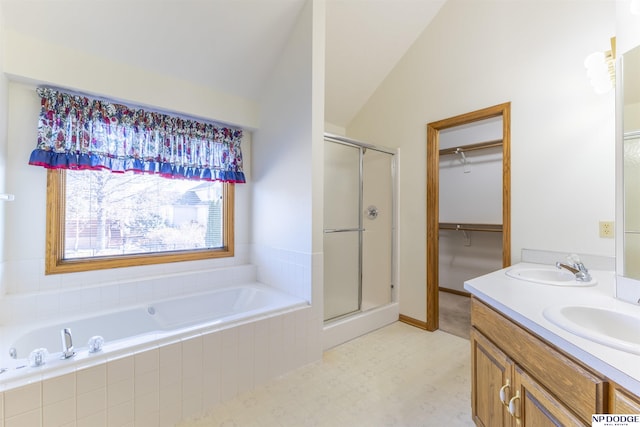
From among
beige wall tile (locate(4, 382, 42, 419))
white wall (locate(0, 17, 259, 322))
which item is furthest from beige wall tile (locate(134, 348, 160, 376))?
white wall (locate(0, 17, 259, 322))

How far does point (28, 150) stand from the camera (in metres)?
1.92

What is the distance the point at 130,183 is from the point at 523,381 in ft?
9.42

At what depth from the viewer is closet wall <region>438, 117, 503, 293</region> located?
3648 mm

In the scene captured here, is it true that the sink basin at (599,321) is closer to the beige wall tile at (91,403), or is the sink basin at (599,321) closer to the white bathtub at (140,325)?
the white bathtub at (140,325)

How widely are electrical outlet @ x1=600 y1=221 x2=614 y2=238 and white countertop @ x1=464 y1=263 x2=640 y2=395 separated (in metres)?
0.26

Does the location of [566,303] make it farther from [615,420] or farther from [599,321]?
[615,420]

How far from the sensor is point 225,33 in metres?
2.27

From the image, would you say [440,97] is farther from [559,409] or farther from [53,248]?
[53,248]

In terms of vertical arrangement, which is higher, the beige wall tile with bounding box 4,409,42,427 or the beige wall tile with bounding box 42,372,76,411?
the beige wall tile with bounding box 42,372,76,411

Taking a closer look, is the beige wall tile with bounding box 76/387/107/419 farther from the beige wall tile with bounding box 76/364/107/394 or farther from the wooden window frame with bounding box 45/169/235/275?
the wooden window frame with bounding box 45/169/235/275

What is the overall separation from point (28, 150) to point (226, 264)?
1.72 metres

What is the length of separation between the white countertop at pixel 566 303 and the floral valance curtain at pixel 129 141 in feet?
7.88

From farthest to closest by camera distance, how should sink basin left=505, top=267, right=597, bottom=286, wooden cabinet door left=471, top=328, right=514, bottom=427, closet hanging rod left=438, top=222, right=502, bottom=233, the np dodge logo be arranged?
1. closet hanging rod left=438, top=222, right=502, bottom=233
2. sink basin left=505, top=267, right=597, bottom=286
3. wooden cabinet door left=471, top=328, right=514, bottom=427
4. the np dodge logo

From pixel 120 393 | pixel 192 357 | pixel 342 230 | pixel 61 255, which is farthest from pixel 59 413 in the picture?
pixel 342 230
